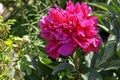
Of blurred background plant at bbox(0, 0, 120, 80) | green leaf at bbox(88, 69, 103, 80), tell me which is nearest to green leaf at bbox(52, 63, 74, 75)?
blurred background plant at bbox(0, 0, 120, 80)

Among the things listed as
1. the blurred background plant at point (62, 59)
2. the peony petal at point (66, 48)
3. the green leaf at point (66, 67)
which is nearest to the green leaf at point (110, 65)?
the blurred background plant at point (62, 59)

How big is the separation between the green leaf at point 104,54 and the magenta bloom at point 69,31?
0.25 meters

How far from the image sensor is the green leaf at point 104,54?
7.36 feet

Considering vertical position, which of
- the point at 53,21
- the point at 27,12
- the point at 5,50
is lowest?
the point at 27,12

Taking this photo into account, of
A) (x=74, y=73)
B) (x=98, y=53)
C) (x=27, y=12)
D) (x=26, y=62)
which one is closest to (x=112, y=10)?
(x=98, y=53)

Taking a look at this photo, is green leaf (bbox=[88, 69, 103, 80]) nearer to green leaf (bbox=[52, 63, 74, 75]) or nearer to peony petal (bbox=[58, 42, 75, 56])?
green leaf (bbox=[52, 63, 74, 75])

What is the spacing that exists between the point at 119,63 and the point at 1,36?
2.15 ft

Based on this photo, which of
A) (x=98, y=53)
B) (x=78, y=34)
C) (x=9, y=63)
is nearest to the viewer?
(x=78, y=34)

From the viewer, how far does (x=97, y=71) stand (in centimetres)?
223

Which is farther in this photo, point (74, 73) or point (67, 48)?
point (74, 73)

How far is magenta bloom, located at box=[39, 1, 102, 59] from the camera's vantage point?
6.40 ft

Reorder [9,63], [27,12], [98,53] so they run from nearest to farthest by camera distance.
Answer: [9,63], [98,53], [27,12]

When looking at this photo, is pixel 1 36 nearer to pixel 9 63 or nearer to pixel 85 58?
pixel 9 63

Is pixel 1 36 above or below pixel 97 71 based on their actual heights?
above
